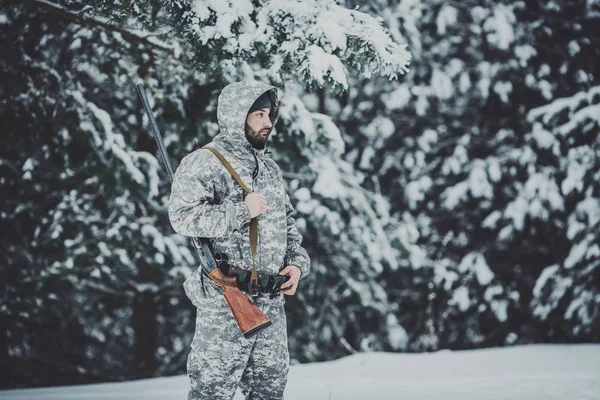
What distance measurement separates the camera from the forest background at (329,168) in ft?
14.9

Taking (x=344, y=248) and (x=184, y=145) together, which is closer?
(x=184, y=145)

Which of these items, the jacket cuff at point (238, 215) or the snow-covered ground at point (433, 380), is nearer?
the jacket cuff at point (238, 215)

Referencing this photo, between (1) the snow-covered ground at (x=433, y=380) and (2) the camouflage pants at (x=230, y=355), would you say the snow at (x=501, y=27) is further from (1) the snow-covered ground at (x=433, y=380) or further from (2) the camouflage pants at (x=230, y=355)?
(2) the camouflage pants at (x=230, y=355)

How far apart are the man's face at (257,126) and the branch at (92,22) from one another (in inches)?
82.9

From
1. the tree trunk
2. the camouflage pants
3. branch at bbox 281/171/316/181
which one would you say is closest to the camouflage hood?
the camouflage pants

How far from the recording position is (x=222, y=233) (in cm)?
264

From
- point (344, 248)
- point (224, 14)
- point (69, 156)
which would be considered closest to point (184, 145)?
point (69, 156)

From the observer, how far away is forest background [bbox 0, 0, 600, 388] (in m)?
4.53

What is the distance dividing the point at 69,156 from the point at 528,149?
5.97 m

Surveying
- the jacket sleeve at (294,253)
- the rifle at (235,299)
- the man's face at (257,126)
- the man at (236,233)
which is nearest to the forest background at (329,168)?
the man's face at (257,126)

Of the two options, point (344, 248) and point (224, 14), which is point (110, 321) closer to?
A: point (344, 248)

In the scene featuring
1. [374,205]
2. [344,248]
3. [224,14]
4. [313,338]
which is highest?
[224,14]

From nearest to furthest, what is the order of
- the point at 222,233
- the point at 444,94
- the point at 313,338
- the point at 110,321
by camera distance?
the point at 222,233, the point at 444,94, the point at 313,338, the point at 110,321

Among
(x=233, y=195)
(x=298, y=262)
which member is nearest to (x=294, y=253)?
(x=298, y=262)
